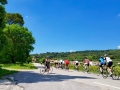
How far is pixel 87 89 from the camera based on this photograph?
1288 centimetres

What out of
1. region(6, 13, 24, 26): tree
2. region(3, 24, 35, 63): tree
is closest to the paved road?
region(3, 24, 35, 63): tree

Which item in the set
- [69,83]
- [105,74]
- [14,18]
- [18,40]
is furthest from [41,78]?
[14,18]

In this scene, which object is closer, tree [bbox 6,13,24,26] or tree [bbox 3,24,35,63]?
tree [bbox 3,24,35,63]

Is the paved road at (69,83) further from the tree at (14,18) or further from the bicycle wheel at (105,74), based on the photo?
the tree at (14,18)

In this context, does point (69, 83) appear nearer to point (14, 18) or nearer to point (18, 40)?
point (18, 40)

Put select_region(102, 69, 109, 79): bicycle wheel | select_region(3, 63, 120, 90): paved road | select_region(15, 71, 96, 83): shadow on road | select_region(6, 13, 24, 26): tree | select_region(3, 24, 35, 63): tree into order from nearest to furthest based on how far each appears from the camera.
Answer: select_region(3, 63, 120, 90): paved road
select_region(15, 71, 96, 83): shadow on road
select_region(102, 69, 109, 79): bicycle wheel
select_region(3, 24, 35, 63): tree
select_region(6, 13, 24, 26): tree

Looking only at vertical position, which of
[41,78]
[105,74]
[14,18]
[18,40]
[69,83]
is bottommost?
[69,83]

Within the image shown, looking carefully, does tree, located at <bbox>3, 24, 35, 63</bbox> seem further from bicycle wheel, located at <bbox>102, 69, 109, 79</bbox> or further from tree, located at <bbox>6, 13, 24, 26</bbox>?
bicycle wheel, located at <bbox>102, 69, 109, 79</bbox>

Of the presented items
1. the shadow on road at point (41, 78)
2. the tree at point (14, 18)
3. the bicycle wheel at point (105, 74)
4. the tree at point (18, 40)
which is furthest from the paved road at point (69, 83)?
the tree at point (14, 18)

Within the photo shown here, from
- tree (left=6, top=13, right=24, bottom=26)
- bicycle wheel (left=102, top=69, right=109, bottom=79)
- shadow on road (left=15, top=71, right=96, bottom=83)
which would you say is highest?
tree (left=6, top=13, right=24, bottom=26)

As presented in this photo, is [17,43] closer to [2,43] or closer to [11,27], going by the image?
[11,27]

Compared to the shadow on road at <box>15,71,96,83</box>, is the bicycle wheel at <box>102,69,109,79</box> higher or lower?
higher

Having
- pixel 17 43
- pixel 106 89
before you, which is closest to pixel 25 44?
pixel 17 43

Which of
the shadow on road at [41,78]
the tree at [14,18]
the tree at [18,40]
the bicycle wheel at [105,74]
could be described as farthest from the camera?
the tree at [14,18]
